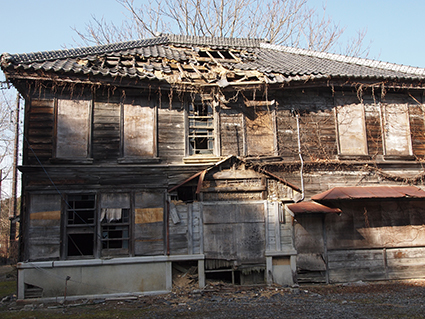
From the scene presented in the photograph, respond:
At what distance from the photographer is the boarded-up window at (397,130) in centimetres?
1134

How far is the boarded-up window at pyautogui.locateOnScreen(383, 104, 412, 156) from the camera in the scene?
11.3 meters

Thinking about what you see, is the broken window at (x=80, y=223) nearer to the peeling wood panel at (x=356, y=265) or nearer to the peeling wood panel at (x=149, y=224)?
the peeling wood panel at (x=149, y=224)

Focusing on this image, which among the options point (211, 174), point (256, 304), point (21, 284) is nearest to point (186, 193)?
point (211, 174)

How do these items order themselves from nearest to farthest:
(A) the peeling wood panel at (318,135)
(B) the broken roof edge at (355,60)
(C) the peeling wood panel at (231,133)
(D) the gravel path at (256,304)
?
(D) the gravel path at (256,304)
(C) the peeling wood panel at (231,133)
(A) the peeling wood panel at (318,135)
(B) the broken roof edge at (355,60)

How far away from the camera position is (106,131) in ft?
33.1

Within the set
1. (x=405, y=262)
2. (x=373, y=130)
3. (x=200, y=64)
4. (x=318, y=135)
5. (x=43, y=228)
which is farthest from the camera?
(x=200, y=64)

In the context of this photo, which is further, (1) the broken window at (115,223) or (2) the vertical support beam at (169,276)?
(1) the broken window at (115,223)

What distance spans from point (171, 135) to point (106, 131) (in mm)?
2023

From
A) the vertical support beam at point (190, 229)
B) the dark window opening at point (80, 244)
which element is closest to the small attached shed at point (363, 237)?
the vertical support beam at point (190, 229)

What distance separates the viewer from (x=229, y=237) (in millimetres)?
9859

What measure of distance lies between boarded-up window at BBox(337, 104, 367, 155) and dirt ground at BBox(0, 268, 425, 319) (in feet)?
14.3

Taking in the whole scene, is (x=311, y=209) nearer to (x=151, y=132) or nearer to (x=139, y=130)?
(x=151, y=132)

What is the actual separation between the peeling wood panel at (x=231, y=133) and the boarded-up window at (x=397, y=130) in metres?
5.16

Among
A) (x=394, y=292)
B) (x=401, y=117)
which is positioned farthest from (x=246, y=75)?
(x=394, y=292)
